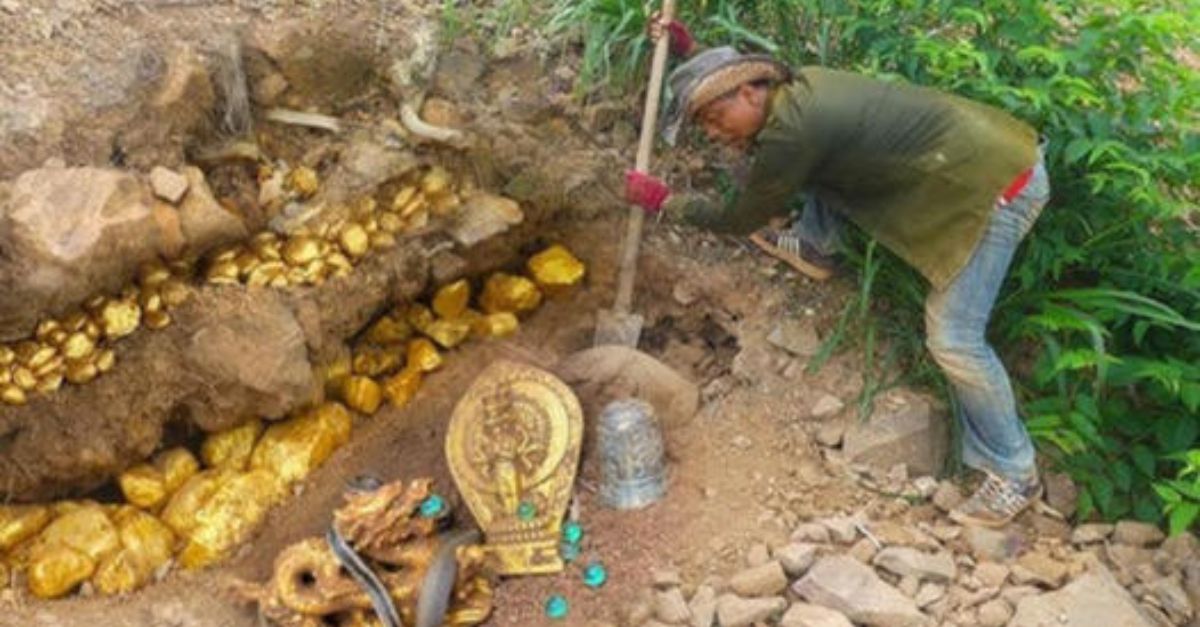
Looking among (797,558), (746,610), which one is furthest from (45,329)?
(797,558)

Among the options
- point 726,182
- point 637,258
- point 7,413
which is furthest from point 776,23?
point 7,413

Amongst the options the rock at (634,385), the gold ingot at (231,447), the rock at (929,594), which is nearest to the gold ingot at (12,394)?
the gold ingot at (231,447)

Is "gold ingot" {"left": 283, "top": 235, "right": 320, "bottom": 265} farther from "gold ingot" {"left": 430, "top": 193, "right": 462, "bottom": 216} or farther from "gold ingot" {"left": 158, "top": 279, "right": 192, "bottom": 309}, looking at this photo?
"gold ingot" {"left": 430, "top": 193, "right": 462, "bottom": 216}

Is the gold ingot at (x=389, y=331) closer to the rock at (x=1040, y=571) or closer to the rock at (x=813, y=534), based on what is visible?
the rock at (x=813, y=534)

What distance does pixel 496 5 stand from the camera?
435 cm

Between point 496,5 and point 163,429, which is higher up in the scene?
point 496,5

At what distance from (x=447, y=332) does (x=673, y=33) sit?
125 cm

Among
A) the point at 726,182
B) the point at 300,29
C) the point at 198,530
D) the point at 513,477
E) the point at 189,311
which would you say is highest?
the point at 300,29

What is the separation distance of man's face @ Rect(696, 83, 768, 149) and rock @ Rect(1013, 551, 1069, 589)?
1.45 metres

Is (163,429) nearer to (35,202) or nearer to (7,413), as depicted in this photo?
(7,413)

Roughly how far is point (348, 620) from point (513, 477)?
2.05 ft

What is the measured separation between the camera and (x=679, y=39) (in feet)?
12.5


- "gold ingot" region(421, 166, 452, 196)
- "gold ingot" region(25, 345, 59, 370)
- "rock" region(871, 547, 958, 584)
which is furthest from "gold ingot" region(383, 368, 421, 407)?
"rock" region(871, 547, 958, 584)

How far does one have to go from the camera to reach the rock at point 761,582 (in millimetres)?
3211
